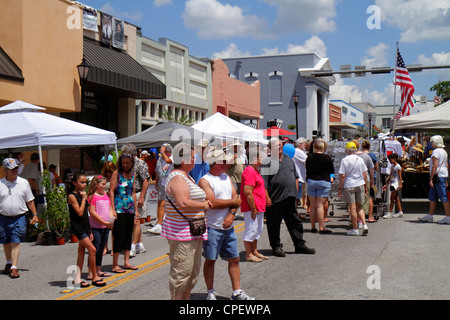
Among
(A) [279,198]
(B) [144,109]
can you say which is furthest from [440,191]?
(B) [144,109]

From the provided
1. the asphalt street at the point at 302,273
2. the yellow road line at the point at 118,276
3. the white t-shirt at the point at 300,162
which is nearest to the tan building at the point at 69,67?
the asphalt street at the point at 302,273

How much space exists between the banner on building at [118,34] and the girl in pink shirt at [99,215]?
15311 mm

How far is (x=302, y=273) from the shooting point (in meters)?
7.36

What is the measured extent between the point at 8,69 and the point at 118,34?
22.9 feet

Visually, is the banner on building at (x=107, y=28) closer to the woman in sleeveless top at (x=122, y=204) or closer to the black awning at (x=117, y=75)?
the black awning at (x=117, y=75)

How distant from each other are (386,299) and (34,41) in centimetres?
1477

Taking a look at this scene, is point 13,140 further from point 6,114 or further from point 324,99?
point 324,99

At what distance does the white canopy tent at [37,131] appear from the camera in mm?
10977

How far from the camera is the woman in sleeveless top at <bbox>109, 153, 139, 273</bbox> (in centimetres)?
759

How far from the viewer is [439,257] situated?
327 inches

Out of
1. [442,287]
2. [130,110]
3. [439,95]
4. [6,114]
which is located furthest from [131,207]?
[439,95]

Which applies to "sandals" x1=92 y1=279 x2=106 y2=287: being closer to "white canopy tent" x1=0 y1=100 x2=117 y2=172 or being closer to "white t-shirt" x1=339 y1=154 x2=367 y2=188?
"white canopy tent" x1=0 y1=100 x2=117 y2=172

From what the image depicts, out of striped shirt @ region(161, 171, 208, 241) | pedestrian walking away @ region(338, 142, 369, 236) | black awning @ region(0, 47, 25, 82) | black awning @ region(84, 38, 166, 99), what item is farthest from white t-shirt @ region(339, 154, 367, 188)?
black awning @ region(84, 38, 166, 99)

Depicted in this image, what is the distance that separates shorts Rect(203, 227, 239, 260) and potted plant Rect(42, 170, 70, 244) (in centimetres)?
590
